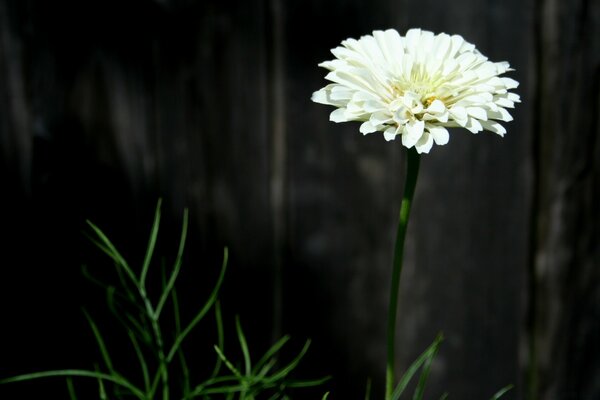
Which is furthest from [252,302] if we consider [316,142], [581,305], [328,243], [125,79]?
[581,305]

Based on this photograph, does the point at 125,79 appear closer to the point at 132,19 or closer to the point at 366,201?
the point at 132,19

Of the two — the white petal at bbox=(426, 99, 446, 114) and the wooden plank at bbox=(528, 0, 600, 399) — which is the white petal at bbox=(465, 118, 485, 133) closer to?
the white petal at bbox=(426, 99, 446, 114)

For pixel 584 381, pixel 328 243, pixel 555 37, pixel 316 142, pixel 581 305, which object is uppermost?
pixel 555 37

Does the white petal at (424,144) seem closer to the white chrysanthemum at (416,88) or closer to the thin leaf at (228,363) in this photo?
the white chrysanthemum at (416,88)

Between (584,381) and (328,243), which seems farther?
(584,381)

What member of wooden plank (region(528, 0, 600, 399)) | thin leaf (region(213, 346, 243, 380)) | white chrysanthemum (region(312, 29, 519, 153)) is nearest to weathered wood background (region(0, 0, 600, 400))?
wooden plank (region(528, 0, 600, 399))

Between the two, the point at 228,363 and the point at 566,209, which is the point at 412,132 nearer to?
the point at 228,363

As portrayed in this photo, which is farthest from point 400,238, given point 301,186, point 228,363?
point 301,186
